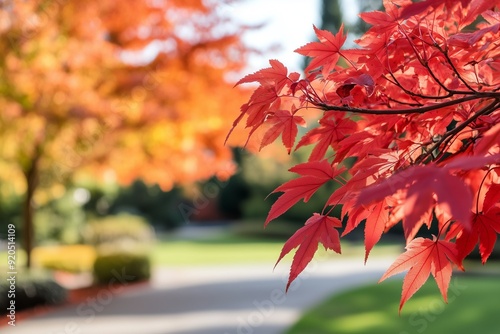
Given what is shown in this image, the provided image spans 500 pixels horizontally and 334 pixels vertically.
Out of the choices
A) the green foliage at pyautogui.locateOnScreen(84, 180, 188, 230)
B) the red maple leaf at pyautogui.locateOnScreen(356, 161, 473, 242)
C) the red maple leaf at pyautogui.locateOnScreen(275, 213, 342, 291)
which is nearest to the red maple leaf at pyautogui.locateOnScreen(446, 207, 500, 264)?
the red maple leaf at pyautogui.locateOnScreen(275, 213, 342, 291)

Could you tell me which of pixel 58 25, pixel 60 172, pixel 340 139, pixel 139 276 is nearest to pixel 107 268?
pixel 139 276

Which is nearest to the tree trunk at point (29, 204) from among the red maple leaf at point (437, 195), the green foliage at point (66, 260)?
the green foliage at point (66, 260)

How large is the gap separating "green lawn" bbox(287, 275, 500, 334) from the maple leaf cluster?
4.66 meters

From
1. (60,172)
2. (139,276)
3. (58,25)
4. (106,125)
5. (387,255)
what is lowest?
(387,255)

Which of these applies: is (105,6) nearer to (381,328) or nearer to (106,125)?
(106,125)

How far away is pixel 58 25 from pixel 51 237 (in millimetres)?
11606

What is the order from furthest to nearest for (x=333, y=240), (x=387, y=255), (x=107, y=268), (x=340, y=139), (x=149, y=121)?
(x=387, y=255)
(x=107, y=268)
(x=149, y=121)
(x=340, y=139)
(x=333, y=240)

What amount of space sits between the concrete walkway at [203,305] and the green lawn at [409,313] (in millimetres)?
458

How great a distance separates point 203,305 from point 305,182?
8567 mm

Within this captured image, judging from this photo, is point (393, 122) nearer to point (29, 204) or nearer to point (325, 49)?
point (325, 49)

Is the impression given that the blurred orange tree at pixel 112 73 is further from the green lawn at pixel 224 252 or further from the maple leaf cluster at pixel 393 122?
the maple leaf cluster at pixel 393 122

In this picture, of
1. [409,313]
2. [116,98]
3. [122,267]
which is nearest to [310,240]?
[409,313]

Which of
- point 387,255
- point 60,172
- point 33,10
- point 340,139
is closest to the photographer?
point 340,139

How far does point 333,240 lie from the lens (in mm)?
1387
